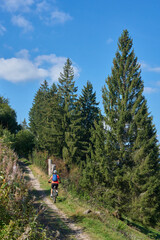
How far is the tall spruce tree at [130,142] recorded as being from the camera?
18.6 metres

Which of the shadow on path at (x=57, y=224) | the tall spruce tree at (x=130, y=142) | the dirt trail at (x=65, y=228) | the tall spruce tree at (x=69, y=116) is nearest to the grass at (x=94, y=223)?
the dirt trail at (x=65, y=228)

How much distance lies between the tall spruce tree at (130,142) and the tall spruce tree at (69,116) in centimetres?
1017

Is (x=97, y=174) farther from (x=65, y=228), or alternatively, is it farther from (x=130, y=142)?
(x=65, y=228)

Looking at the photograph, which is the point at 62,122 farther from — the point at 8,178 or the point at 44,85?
the point at 8,178

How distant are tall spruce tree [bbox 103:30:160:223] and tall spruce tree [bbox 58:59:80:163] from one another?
10174mm

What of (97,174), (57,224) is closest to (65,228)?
(57,224)

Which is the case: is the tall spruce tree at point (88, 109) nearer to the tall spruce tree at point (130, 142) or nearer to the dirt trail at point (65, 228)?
the tall spruce tree at point (130, 142)

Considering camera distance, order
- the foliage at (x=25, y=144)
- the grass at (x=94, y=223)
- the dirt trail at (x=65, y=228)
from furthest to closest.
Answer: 1. the foliage at (x=25, y=144)
2. the grass at (x=94, y=223)
3. the dirt trail at (x=65, y=228)

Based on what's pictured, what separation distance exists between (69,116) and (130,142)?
14161 mm

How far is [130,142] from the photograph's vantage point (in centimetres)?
2138

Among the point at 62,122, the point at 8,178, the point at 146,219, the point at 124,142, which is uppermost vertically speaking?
the point at 62,122

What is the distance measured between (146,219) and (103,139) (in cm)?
884

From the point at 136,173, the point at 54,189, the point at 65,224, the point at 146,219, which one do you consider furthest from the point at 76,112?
the point at 65,224

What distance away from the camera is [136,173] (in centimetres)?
1864
